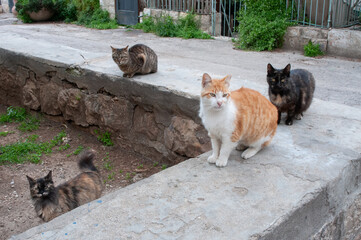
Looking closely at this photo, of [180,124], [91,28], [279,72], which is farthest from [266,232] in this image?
[91,28]

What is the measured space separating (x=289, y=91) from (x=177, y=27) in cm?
662

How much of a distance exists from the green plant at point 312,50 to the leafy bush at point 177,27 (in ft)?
8.71

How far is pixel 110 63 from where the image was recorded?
552cm

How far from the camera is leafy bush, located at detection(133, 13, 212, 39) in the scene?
9.23 metres

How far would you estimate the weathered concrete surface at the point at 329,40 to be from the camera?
22.9 feet

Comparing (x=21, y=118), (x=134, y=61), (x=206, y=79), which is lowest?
(x=21, y=118)

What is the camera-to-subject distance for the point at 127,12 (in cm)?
1104

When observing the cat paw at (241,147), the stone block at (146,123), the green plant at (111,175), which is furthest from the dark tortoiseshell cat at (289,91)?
the green plant at (111,175)

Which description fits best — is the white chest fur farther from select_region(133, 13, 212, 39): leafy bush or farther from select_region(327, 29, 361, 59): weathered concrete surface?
select_region(133, 13, 212, 39): leafy bush

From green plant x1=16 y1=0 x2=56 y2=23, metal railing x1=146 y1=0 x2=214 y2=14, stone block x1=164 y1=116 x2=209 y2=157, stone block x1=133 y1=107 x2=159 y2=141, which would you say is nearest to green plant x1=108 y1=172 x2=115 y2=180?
stone block x1=133 y1=107 x2=159 y2=141

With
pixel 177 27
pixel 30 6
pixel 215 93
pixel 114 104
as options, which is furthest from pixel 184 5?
pixel 215 93

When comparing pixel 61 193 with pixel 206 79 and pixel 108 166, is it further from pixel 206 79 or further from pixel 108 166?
pixel 206 79

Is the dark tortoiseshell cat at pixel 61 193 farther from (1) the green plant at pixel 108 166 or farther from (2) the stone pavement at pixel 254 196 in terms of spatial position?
(1) the green plant at pixel 108 166

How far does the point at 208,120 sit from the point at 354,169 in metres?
1.23
